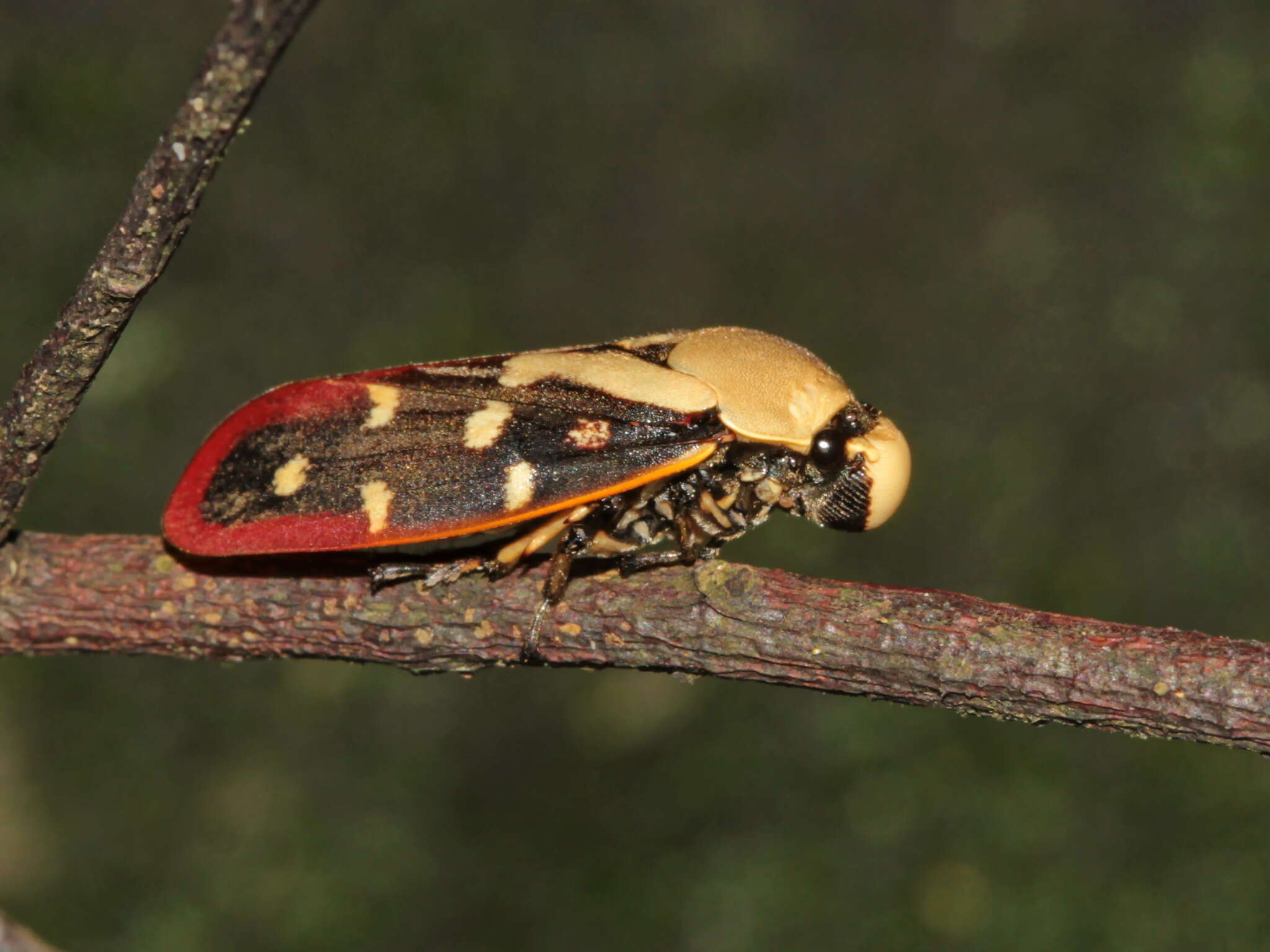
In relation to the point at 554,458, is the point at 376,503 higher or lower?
lower

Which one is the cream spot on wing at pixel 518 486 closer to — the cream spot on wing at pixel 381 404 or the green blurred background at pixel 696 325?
the cream spot on wing at pixel 381 404

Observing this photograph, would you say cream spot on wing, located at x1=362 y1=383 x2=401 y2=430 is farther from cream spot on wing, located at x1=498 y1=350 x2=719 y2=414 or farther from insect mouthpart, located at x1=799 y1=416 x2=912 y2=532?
insect mouthpart, located at x1=799 y1=416 x2=912 y2=532

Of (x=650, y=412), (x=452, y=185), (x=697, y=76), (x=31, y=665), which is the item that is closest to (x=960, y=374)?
A: (x=697, y=76)

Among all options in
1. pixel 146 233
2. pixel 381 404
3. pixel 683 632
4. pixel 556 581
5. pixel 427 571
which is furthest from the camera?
pixel 381 404

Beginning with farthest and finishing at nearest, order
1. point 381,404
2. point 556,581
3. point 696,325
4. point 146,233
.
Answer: point 696,325, point 381,404, point 556,581, point 146,233

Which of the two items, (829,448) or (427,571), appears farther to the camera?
(829,448)

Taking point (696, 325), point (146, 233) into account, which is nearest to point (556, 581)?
point (146, 233)

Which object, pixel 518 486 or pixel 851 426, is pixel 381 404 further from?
pixel 851 426
